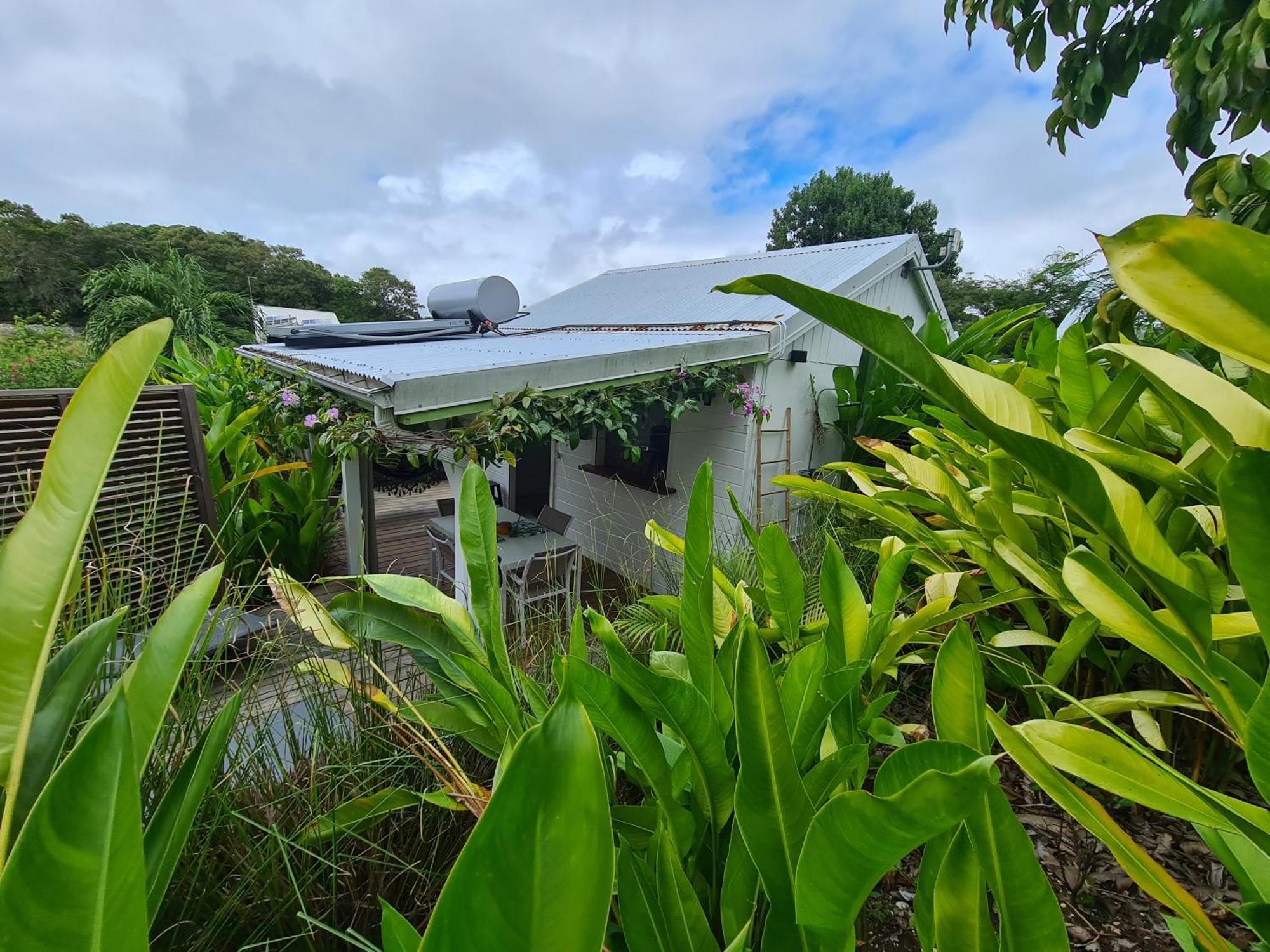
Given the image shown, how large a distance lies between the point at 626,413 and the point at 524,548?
4.53ft

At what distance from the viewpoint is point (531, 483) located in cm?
770

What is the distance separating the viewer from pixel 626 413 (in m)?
3.54

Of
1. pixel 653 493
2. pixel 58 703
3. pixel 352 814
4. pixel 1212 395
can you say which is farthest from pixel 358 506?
pixel 1212 395

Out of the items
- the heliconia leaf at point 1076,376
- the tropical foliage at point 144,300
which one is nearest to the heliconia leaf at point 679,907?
the heliconia leaf at point 1076,376

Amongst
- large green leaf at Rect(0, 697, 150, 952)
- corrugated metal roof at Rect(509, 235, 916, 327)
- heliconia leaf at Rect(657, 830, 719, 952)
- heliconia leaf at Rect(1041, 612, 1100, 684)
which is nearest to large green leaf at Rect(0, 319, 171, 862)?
large green leaf at Rect(0, 697, 150, 952)

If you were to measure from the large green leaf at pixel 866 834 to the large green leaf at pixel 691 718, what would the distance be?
0.88 feet

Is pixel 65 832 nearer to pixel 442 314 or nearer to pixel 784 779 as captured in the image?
pixel 784 779

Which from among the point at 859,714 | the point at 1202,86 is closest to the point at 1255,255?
the point at 859,714

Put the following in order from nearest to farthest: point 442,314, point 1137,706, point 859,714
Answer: point 859,714
point 1137,706
point 442,314

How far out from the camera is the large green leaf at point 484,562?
1.11 meters

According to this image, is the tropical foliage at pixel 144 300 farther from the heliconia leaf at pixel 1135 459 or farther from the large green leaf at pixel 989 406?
the heliconia leaf at pixel 1135 459

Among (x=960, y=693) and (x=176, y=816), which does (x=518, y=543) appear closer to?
(x=176, y=816)

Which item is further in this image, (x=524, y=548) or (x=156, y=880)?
(x=524, y=548)

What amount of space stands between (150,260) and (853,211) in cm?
3188
